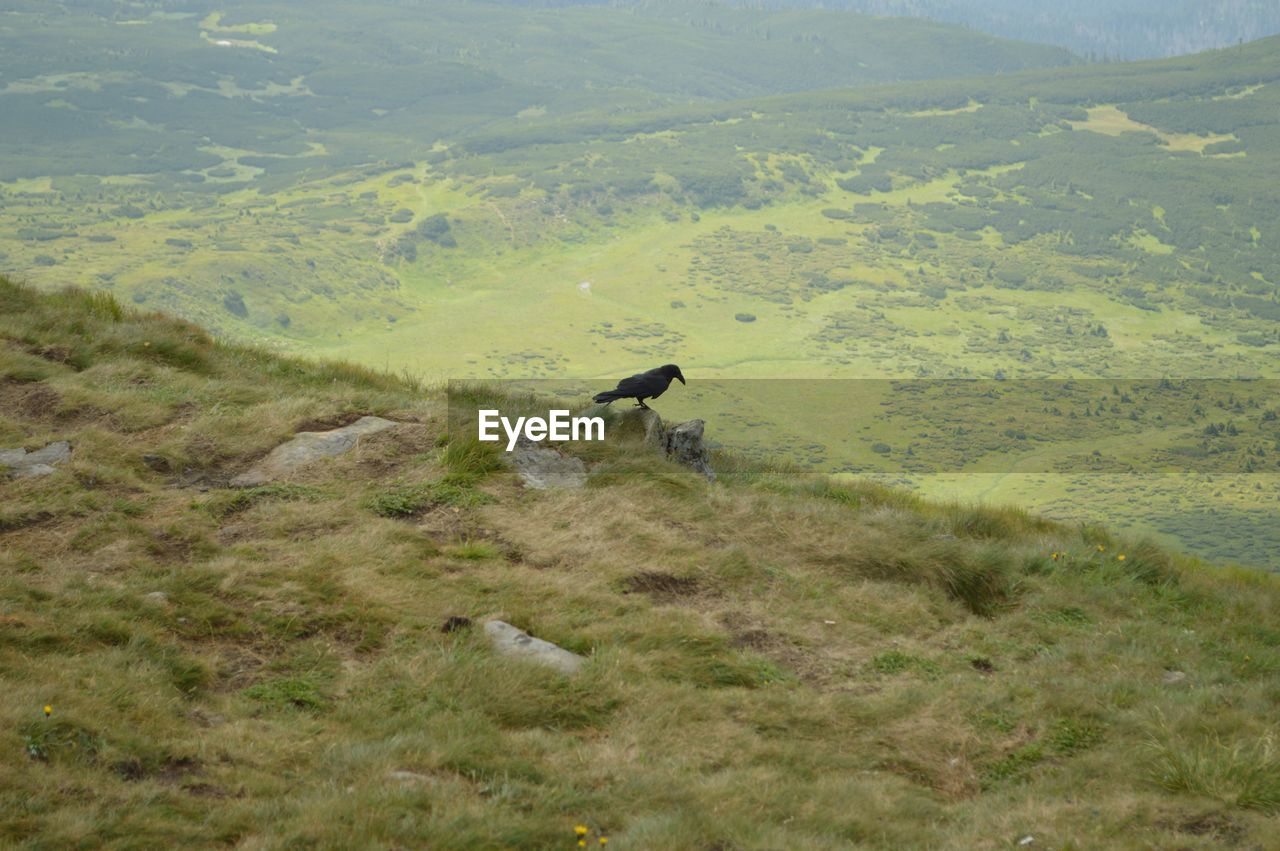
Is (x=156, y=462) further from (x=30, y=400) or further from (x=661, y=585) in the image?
(x=661, y=585)

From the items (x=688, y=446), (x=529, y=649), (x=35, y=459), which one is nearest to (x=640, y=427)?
(x=688, y=446)

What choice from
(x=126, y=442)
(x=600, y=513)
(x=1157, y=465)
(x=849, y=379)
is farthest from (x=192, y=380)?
(x=849, y=379)

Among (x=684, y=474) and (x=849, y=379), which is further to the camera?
(x=849, y=379)

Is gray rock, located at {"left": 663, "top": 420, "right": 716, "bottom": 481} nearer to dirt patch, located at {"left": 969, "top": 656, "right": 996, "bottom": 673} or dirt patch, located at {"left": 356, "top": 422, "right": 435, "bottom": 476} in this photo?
dirt patch, located at {"left": 356, "top": 422, "right": 435, "bottom": 476}

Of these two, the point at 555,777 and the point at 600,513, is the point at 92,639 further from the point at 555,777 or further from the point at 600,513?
Answer: the point at 600,513

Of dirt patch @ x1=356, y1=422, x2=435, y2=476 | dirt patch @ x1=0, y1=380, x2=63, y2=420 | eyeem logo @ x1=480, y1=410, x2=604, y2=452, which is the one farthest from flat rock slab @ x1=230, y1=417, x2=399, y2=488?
dirt patch @ x1=0, y1=380, x2=63, y2=420

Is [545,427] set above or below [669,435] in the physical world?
above
